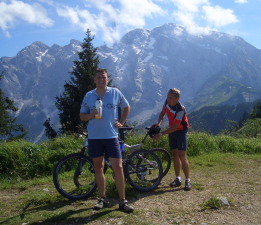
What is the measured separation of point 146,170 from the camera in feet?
21.1

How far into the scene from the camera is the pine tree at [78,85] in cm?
3269

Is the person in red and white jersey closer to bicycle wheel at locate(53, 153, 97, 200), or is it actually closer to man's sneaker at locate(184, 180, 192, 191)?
man's sneaker at locate(184, 180, 192, 191)

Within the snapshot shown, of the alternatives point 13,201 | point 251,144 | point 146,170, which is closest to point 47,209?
point 13,201

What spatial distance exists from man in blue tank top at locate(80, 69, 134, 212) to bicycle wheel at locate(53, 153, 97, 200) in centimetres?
72

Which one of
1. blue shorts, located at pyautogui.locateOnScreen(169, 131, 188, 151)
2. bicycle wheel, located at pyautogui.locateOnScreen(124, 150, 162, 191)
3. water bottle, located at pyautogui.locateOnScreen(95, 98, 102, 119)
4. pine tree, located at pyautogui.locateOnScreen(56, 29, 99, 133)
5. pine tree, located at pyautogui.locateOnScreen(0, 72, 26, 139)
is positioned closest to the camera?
water bottle, located at pyautogui.locateOnScreen(95, 98, 102, 119)

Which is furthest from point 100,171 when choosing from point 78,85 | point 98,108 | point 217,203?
point 78,85

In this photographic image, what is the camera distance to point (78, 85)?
115 ft

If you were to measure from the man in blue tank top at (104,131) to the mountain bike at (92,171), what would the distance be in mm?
795

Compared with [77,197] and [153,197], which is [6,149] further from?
[153,197]

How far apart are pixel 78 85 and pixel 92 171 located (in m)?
29.7

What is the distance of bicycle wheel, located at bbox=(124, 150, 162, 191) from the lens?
6207 mm

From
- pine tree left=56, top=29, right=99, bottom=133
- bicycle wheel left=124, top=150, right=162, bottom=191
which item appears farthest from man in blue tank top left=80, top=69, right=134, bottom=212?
pine tree left=56, top=29, right=99, bottom=133

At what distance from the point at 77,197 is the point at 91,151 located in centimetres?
115

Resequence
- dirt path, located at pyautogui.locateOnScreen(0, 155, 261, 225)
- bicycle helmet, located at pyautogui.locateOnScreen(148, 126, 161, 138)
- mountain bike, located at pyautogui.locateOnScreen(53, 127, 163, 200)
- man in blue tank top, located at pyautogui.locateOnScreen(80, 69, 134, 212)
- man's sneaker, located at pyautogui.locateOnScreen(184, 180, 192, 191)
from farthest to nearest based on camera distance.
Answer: bicycle helmet, located at pyautogui.locateOnScreen(148, 126, 161, 138), man's sneaker, located at pyautogui.locateOnScreen(184, 180, 192, 191), mountain bike, located at pyautogui.locateOnScreen(53, 127, 163, 200), man in blue tank top, located at pyautogui.locateOnScreen(80, 69, 134, 212), dirt path, located at pyautogui.locateOnScreen(0, 155, 261, 225)
